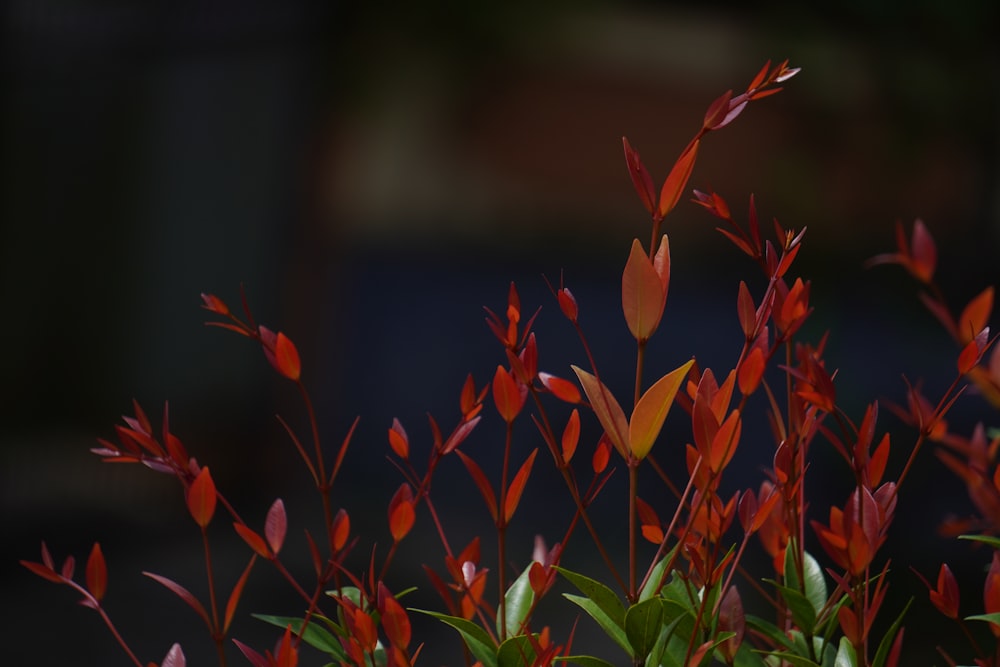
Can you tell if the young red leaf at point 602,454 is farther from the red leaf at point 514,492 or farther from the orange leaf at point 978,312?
the orange leaf at point 978,312

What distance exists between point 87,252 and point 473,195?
3.57 feet

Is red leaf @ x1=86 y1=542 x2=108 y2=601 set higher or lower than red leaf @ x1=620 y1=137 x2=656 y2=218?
lower

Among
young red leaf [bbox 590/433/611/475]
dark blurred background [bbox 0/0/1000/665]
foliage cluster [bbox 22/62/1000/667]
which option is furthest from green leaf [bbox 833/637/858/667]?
dark blurred background [bbox 0/0/1000/665]

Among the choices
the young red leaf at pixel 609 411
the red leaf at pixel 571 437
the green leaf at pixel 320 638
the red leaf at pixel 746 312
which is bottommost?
the green leaf at pixel 320 638

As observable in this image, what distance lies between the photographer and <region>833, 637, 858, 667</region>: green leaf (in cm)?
43

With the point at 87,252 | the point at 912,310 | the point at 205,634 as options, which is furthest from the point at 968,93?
the point at 87,252

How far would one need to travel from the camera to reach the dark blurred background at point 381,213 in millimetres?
2686

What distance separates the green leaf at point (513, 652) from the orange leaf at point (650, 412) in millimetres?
82

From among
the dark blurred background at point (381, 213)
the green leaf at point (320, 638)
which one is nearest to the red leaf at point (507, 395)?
the green leaf at point (320, 638)

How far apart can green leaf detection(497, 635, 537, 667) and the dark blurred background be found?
2.12m

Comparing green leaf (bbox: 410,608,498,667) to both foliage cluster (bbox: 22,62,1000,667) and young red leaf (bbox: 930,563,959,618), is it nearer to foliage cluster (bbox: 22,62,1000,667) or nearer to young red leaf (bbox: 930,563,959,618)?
foliage cluster (bbox: 22,62,1000,667)

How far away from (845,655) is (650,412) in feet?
0.45

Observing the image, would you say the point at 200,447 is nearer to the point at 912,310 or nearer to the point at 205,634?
the point at 205,634

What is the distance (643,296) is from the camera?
1.28ft
